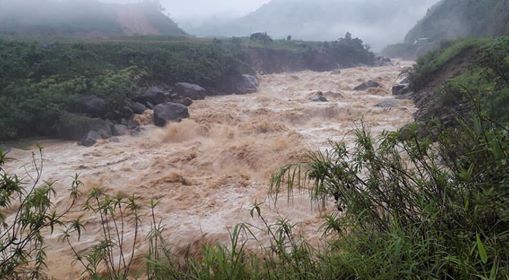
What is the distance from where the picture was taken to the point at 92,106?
38.3ft

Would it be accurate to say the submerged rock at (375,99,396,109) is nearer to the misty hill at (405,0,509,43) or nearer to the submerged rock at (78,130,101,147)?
the submerged rock at (78,130,101,147)

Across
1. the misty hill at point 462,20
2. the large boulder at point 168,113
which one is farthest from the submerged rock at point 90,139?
the misty hill at point 462,20

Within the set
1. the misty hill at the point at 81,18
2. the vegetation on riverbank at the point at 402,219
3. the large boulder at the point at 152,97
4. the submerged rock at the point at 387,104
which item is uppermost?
the misty hill at the point at 81,18

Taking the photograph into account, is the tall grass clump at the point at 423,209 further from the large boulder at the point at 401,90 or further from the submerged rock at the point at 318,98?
the large boulder at the point at 401,90

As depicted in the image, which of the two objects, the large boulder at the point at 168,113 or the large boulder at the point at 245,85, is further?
the large boulder at the point at 245,85

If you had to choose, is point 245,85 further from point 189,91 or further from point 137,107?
point 137,107

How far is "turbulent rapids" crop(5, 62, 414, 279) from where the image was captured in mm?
5613

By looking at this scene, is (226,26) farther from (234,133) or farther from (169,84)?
(234,133)

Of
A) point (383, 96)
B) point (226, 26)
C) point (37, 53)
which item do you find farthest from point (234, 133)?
point (226, 26)

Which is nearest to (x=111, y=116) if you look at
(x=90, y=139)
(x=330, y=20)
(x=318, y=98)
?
(x=90, y=139)

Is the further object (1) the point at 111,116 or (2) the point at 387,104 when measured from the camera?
(2) the point at 387,104

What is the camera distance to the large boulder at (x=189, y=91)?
15719mm

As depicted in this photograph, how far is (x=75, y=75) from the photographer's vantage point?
1321cm

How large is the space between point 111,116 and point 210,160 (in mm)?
4795
